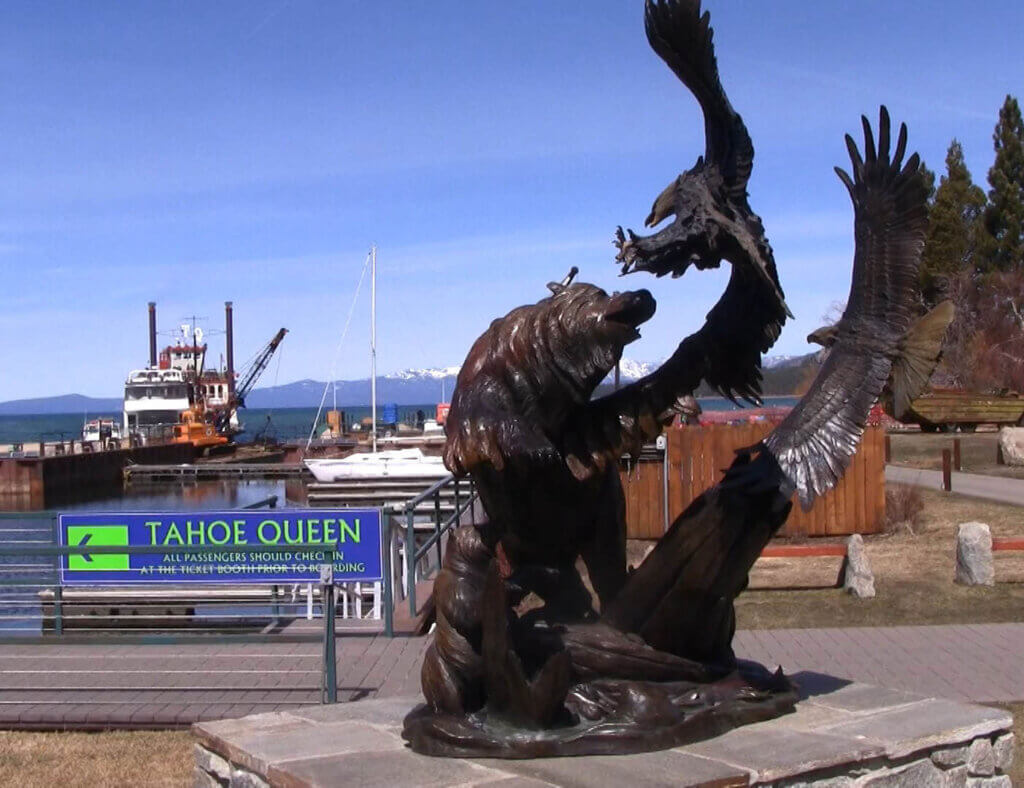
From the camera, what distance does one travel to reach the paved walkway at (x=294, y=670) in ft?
27.5

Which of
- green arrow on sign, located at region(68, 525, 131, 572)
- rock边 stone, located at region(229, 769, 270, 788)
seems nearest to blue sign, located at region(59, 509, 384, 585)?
green arrow on sign, located at region(68, 525, 131, 572)

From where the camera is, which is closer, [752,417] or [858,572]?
[858,572]

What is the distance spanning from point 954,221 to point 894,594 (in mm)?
36916

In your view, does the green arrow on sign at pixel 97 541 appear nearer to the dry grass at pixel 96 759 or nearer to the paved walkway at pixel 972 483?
the dry grass at pixel 96 759

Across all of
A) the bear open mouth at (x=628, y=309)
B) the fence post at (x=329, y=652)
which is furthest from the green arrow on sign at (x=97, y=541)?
the bear open mouth at (x=628, y=309)

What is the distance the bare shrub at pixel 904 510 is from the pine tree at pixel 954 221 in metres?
24.6

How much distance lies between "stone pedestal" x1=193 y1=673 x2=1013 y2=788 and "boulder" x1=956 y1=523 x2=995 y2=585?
6.75 meters

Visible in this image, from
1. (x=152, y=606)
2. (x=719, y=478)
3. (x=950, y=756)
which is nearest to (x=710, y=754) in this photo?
(x=950, y=756)

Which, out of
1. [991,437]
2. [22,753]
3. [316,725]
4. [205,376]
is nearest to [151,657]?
[22,753]

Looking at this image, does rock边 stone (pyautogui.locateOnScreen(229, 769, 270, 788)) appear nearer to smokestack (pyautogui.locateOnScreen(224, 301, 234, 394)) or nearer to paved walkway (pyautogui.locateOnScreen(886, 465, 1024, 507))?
paved walkway (pyautogui.locateOnScreen(886, 465, 1024, 507))

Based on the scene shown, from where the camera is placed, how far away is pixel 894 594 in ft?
40.6

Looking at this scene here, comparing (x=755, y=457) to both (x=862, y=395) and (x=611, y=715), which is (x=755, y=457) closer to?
(x=862, y=395)

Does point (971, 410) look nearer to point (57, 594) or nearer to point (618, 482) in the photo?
point (57, 594)

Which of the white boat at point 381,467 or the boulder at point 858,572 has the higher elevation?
the white boat at point 381,467
